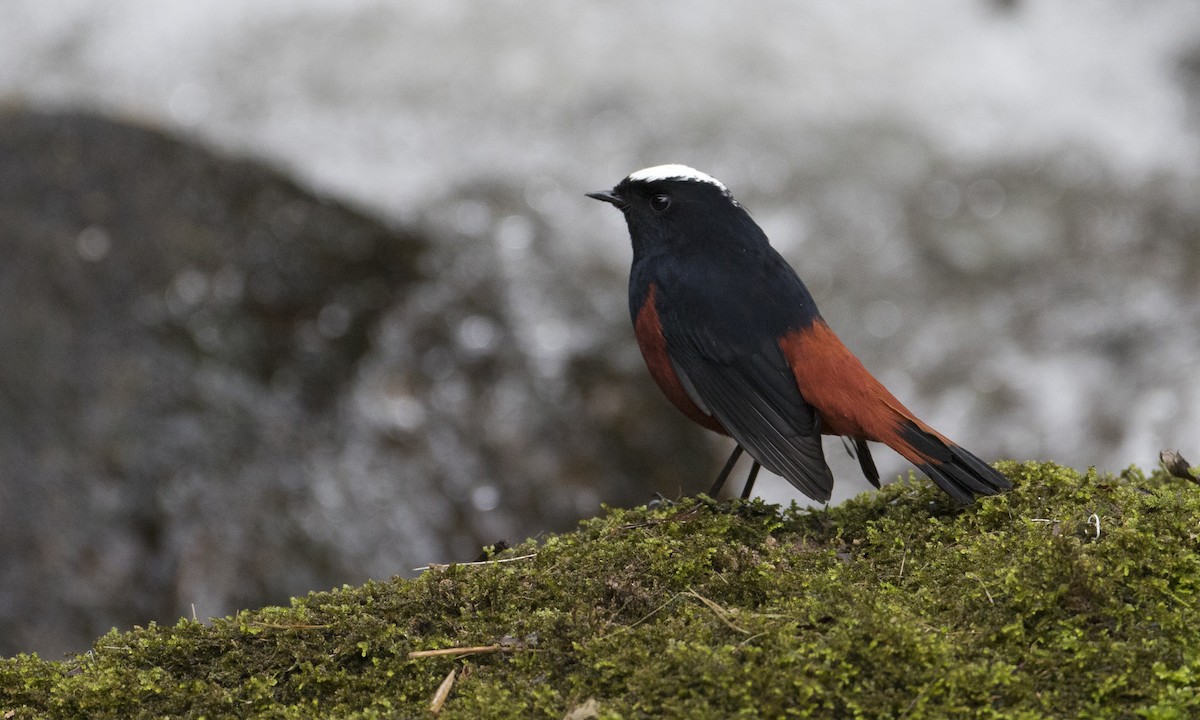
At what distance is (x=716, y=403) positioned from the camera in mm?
3707

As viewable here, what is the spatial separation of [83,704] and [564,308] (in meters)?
5.81

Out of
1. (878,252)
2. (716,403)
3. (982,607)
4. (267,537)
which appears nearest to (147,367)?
(267,537)

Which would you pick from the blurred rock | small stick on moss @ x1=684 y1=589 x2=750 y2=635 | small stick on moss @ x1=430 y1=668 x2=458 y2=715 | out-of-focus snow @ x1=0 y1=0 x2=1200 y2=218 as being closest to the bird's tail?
small stick on moss @ x1=684 y1=589 x2=750 y2=635

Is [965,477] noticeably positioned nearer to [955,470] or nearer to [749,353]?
[955,470]

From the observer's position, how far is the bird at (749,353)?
11.0ft

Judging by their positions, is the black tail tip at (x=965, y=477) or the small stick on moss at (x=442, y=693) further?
the black tail tip at (x=965, y=477)

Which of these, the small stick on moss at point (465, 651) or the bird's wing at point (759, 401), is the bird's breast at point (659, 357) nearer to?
the bird's wing at point (759, 401)

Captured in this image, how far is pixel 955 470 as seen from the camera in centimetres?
312

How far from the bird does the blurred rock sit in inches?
120

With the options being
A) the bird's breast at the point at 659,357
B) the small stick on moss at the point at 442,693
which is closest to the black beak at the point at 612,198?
the bird's breast at the point at 659,357

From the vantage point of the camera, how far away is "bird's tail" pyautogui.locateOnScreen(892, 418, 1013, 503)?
309cm

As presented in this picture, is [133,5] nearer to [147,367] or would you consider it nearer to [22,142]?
[22,142]

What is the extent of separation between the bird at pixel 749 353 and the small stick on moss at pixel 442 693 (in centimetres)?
128

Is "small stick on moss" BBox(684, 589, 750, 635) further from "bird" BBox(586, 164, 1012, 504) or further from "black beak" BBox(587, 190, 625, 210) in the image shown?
"black beak" BBox(587, 190, 625, 210)
